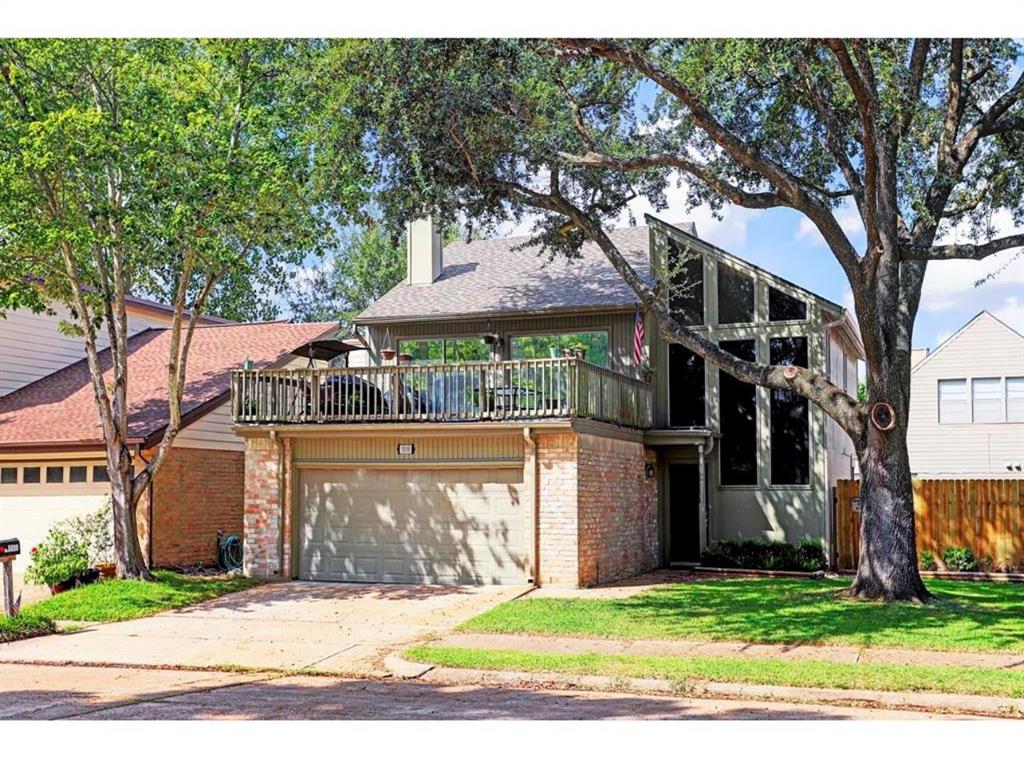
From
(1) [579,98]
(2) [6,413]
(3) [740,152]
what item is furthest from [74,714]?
(2) [6,413]

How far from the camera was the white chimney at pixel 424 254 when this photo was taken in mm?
24875

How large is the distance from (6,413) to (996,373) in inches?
1022

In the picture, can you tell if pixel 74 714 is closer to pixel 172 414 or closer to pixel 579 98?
pixel 172 414

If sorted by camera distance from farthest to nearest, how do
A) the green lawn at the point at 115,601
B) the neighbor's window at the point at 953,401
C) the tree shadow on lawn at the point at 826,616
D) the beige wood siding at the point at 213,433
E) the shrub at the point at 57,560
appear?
1. the neighbor's window at the point at 953,401
2. the beige wood siding at the point at 213,433
3. the shrub at the point at 57,560
4. the green lawn at the point at 115,601
5. the tree shadow on lawn at the point at 826,616

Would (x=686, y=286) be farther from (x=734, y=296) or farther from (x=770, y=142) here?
(x=770, y=142)

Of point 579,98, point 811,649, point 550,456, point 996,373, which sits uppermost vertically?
point 579,98

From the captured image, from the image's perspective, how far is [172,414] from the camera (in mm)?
17891

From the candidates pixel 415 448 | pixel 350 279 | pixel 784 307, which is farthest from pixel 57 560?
pixel 350 279

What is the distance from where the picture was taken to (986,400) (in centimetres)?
3139

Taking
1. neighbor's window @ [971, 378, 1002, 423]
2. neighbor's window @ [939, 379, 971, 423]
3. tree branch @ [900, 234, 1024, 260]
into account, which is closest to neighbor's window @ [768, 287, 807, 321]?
tree branch @ [900, 234, 1024, 260]

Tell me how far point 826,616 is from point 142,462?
12324 millimetres

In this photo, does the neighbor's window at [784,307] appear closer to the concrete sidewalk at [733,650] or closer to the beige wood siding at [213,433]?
the concrete sidewalk at [733,650]

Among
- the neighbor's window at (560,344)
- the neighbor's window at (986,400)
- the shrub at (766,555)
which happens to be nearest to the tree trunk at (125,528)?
the neighbor's window at (560,344)

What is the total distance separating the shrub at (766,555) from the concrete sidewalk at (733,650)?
8.67m
